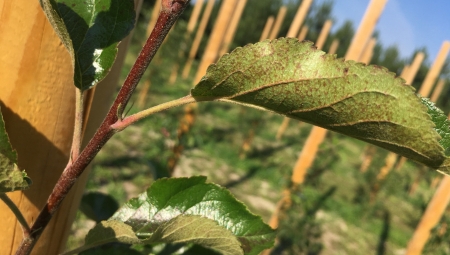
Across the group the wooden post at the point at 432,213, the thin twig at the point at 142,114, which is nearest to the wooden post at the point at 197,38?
the wooden post at the point at 432,213

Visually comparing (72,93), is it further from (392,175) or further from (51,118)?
(392,175)

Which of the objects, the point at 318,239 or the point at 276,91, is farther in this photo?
the point at 318,239

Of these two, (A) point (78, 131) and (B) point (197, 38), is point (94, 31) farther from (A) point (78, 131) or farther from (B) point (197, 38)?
(B) point (197, 38)

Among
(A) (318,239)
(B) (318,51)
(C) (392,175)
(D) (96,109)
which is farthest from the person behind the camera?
(C) (392,175)

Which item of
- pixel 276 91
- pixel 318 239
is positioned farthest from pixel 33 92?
pixel 318 239

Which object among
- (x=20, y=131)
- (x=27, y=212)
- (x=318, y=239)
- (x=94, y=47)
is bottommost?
(x=318, y=239)

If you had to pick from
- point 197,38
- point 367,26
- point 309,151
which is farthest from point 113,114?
point 197,38
